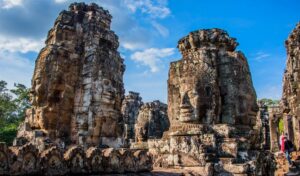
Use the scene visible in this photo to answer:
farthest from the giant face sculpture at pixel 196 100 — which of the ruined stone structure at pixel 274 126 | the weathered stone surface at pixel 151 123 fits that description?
the ruined stone structure at pixel 274 126

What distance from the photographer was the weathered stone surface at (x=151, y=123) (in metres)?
20.3

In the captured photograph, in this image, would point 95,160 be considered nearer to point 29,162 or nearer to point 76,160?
point 76,160

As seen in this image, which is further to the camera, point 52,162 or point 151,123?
point 151,123

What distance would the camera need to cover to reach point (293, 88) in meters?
19.9

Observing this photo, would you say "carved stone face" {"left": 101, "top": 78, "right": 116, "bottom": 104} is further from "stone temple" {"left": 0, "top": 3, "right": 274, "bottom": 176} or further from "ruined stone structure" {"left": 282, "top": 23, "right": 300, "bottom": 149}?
"ruined stone structure" {"left": 282, "top": 23, "right": 300, "bottom": 149}

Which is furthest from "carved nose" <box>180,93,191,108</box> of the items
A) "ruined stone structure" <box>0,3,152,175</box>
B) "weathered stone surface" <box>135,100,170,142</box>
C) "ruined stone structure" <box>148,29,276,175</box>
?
"weathered stone surface" <box>135,100,170,142</box>

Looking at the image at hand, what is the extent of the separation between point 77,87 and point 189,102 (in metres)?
5.80

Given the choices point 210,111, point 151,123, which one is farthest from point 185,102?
point 151,123

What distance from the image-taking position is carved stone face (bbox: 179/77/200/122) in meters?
7.59

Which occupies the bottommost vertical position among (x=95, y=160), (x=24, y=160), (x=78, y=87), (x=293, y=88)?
(x=95, y=160)

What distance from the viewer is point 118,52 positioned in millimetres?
13156

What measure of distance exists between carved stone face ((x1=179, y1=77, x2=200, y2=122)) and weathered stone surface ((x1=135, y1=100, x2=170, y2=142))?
12.4 meters

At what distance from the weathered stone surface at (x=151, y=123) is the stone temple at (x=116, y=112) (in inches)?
313

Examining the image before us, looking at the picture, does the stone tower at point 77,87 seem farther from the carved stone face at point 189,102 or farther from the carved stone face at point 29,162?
the carved stone face at point 29,162
